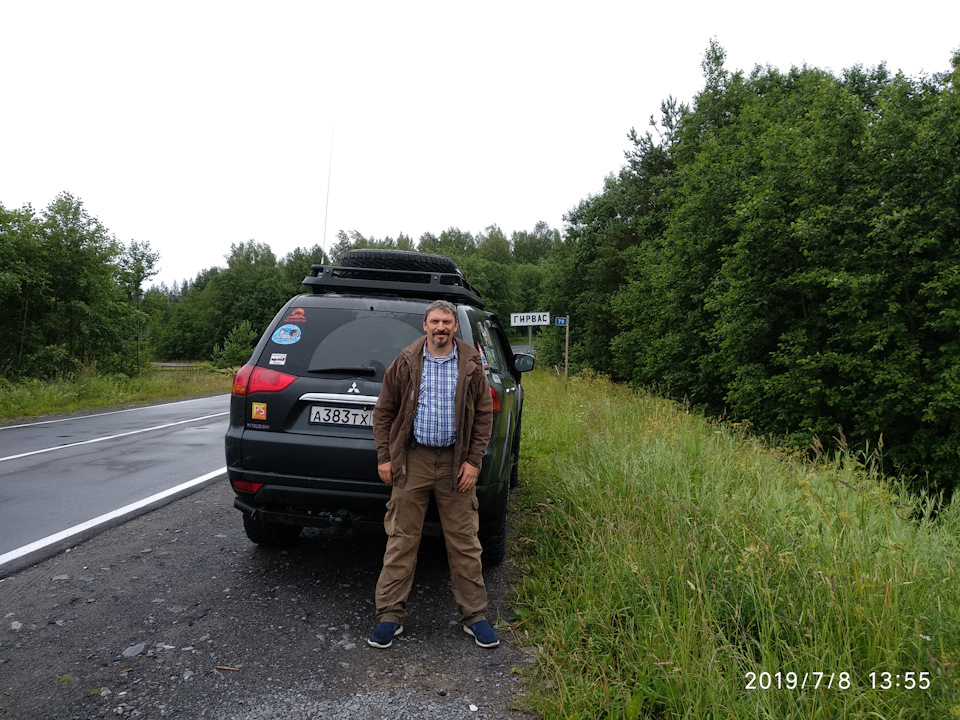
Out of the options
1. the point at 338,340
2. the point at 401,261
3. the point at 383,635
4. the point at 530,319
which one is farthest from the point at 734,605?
the point at 530,319

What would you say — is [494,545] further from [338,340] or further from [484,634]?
[338,340]

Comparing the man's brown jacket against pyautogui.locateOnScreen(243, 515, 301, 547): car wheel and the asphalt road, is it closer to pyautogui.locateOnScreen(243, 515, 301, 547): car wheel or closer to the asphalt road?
the asphalt road

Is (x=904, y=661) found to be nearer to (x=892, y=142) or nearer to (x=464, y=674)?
(x=464, y=674)

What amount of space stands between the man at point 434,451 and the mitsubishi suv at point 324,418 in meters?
0.26

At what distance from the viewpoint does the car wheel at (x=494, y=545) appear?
162 inches

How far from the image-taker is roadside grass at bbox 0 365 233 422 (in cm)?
1514

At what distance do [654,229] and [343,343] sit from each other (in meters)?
27.6

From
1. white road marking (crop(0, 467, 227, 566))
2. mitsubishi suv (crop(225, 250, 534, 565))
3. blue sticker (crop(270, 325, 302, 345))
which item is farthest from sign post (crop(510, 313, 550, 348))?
blue sticker (crop(270, 325, 302, 345))

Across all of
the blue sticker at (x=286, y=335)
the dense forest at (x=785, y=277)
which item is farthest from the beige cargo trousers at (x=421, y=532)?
the dense forest at (x=785, y=277)

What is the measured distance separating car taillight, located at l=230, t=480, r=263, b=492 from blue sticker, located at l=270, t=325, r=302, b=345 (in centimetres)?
87

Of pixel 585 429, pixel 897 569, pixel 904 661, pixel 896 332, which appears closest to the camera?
pixel 904 661

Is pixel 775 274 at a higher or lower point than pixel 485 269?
lower

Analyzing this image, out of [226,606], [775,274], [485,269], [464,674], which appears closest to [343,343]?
[226,606]

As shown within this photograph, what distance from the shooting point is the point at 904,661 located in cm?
253
